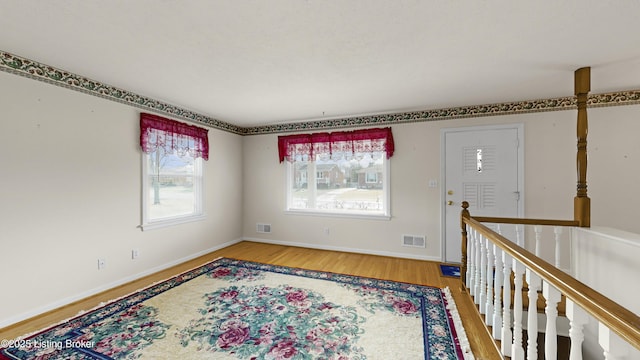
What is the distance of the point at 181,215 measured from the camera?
12.9 feet

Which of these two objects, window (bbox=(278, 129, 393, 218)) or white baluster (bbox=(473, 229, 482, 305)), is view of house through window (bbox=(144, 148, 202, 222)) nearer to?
window (bbox=(278, 129, 393, 218))

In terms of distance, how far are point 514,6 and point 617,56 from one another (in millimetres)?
1529

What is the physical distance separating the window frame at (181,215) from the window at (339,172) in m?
1.46

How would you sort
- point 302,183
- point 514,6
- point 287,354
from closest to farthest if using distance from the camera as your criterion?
point 514,6, point 287,354, point 302,183

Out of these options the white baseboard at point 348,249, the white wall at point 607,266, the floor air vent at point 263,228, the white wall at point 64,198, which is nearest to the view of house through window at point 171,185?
the white wall at point 64,198

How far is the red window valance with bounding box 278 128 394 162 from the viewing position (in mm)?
4164

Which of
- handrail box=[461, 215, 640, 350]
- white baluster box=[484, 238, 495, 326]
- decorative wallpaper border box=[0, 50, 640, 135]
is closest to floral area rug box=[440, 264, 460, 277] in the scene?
white baluster box=[484, 238, 495, 326]

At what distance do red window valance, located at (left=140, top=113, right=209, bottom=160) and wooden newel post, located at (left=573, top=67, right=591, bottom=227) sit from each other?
4798 mm

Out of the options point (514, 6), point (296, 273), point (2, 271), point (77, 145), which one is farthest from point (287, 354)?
point (77, 145)

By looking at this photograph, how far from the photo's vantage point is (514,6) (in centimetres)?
159

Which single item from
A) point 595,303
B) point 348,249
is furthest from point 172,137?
point 595,303

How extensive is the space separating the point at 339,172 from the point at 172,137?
269cm

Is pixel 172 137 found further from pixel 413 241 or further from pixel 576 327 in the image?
pixel 576 327

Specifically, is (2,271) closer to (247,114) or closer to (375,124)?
(247,114)
